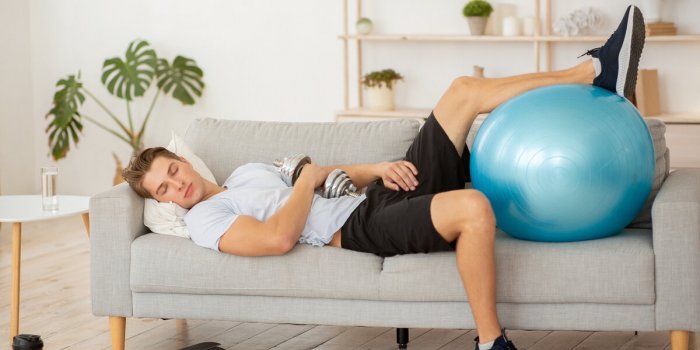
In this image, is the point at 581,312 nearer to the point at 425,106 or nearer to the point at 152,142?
the point at 425,106

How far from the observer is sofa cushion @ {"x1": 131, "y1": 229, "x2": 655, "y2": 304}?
285cm

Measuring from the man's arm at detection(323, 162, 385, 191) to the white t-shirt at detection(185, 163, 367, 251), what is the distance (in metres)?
0.11

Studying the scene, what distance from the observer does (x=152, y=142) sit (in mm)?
6066

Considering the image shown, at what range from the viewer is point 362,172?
132 inches

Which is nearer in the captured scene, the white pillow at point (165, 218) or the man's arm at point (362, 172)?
the white pillow at point (165, 218)

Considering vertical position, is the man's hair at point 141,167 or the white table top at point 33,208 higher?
the man's hair at point 141,167

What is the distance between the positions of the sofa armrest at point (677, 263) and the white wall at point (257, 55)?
2.43 meters

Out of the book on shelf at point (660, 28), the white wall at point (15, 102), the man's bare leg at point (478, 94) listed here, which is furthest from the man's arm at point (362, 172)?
the white wall at point (15, 102)

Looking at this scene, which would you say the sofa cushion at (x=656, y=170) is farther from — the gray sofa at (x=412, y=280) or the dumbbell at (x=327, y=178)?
the dumbbell at (x=327, y=178)

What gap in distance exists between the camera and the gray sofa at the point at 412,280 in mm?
2834

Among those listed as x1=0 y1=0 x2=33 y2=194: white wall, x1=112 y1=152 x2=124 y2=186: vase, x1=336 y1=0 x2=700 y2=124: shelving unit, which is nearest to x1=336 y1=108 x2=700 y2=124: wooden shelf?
x1=336 y1=0 x2=700 y2=124: shelving unit

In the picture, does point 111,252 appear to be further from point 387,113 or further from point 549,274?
point 387,113

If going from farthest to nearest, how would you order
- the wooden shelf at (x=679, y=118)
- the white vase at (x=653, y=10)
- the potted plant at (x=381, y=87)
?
the potted plant at (x=381, y=87) → the white vase at (x=653, y=10) → the wooden shelf at (x=679, y=118)

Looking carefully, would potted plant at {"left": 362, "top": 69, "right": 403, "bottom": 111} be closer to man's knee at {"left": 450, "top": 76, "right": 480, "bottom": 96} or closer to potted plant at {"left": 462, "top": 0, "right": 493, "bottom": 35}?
potted plant at {"left": 462, "top": 0, "right": 493, "bottom": 35}
